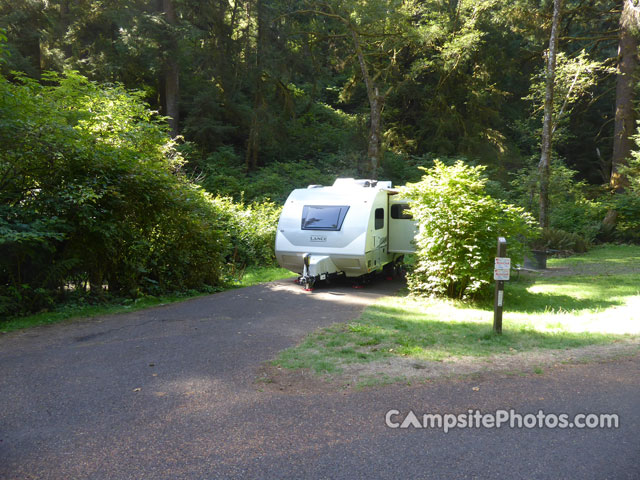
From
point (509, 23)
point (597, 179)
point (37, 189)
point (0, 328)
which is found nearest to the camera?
point (0, 328)

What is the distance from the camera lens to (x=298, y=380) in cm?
506

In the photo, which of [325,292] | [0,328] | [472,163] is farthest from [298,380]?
[472,163]

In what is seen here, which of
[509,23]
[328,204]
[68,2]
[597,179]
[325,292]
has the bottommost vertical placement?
[325,292]

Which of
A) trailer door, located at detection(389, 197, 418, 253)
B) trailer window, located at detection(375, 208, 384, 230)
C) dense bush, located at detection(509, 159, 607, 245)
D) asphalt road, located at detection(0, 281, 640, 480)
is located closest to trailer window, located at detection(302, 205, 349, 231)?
trailer window, located at detection(375, 208, 384, 230)

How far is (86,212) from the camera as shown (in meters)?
8.34

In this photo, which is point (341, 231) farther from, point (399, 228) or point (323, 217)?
point (399, 228)

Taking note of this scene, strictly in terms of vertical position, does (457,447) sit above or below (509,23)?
below

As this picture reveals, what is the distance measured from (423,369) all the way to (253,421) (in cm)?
223

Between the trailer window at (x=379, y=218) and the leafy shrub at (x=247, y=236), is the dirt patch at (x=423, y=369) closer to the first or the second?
the trailer window at (x=379, y=218)

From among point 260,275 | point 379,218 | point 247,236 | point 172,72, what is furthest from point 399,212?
point 172,72

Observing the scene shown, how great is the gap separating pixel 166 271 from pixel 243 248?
5.26 metres

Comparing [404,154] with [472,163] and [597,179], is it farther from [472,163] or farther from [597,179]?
[597,179]

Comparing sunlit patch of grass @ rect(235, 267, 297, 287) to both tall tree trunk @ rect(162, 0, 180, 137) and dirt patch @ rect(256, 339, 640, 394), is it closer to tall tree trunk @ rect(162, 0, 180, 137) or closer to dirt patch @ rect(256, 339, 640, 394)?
dirt patch @ rect(256, 339, 640, 394)

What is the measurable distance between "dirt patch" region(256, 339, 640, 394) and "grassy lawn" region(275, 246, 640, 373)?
19 centimetres
